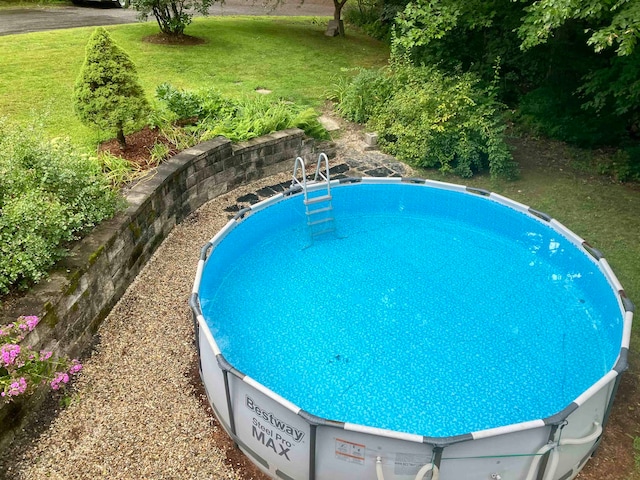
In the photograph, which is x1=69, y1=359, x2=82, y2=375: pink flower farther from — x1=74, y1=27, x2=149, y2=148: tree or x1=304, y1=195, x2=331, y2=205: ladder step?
x1=304, y1=195, x2=331, y2=205: ladder step

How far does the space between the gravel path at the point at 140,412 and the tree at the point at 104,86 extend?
2.24 metres

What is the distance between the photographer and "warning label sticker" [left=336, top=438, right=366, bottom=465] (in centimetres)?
338

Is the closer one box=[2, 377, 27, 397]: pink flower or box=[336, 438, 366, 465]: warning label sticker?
box=[336, 438, 366, 465]: warning label sticker

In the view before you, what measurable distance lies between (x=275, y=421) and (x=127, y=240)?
3.03 meters

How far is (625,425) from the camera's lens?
4340 mm

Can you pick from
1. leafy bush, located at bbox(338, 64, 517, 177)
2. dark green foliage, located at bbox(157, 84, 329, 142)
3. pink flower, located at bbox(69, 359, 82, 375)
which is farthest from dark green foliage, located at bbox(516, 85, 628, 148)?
pink flower, located at bbox(69, 359, 82, 375)

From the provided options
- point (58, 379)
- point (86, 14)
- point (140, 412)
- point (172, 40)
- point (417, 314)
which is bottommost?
point (140, 412)

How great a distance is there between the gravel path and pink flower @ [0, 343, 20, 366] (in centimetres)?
79

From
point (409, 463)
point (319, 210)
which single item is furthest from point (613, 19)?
point (409, 463)

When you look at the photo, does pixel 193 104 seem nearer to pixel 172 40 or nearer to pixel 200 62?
pixel 200 62

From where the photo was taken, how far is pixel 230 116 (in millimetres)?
8398

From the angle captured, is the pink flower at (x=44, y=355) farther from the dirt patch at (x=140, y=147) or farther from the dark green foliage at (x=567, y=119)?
the dark green foliage at (x=567, y=119)

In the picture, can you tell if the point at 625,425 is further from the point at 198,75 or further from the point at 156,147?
the point at 198,75

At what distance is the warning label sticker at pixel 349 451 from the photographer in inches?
133
